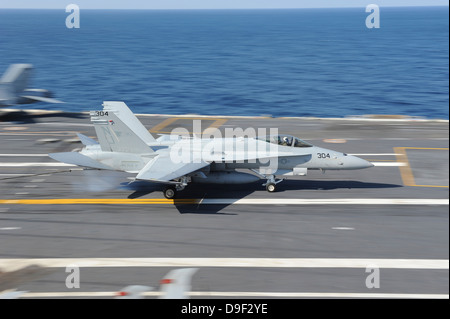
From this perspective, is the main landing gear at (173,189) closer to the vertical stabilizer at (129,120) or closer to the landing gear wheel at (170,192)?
the landing gear wheel at (170,192)

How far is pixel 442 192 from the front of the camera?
27.5m

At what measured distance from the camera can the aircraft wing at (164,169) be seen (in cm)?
2508

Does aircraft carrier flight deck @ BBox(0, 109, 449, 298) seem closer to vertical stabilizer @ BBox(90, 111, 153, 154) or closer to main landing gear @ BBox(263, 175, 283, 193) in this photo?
main landing gear @ BBox(263, 175, 283, 193)

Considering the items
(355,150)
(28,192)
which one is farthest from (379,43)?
(28,192)

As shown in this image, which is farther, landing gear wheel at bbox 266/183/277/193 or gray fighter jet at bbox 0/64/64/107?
gray fighter jet at bbox 0/64/64/107

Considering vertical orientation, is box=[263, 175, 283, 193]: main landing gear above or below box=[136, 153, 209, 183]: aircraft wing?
below

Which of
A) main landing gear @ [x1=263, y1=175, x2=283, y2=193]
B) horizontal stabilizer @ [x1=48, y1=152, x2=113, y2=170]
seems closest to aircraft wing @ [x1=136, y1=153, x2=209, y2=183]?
horizontal stabilizer @ [x1=48, y1=152, x2=113, y2=170]

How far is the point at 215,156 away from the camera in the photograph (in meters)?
27.1

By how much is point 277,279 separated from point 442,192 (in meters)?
13.8

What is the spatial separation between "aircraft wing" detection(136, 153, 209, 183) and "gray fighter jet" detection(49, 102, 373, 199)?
0.12m

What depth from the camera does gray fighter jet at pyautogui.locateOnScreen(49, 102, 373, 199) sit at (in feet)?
89.5

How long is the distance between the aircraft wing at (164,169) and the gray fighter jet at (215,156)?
0.38 feet

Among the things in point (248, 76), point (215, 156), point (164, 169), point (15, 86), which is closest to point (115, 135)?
point (164, 169)

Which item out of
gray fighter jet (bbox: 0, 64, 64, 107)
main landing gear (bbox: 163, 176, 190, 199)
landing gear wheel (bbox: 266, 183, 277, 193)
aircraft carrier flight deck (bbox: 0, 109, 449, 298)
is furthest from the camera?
gray fighter jet (bbox: 0, 64, 64, 107)
